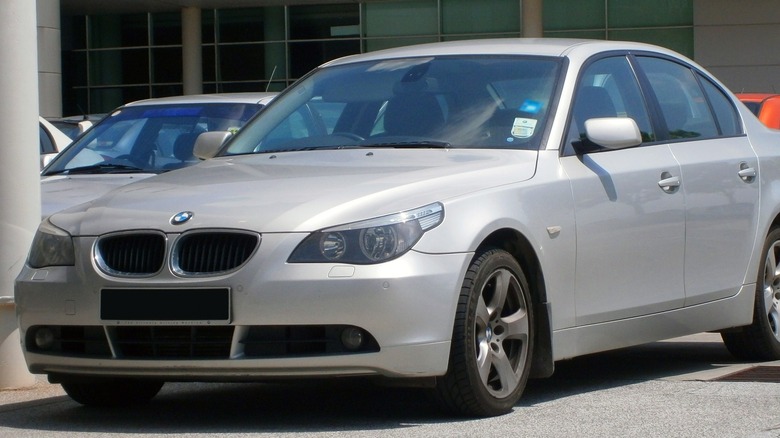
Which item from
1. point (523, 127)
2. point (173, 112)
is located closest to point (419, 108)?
point (523, 127)

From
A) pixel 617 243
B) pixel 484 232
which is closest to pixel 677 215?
pixel 617 243

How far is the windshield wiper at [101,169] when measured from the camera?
31.8ft

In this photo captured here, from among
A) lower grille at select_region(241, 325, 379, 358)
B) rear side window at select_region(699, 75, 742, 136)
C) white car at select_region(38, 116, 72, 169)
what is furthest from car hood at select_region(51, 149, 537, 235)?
white car at select_region(38, 116, 72, 169)

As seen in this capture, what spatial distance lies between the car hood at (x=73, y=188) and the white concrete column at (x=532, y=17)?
87.1 feet

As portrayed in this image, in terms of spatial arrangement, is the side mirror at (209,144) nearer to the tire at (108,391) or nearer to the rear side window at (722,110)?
the tire at (108,391)

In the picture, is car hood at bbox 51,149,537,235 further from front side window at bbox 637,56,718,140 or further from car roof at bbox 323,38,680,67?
front side window at bbox 637,56,718,140

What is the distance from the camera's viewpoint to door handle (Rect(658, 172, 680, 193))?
276 inches

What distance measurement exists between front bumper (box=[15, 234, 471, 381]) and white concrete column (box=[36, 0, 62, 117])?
30137 millimetres

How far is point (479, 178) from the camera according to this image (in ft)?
19.8

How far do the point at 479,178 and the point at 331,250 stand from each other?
82cm

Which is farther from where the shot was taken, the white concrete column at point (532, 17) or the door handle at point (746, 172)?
the white concrete column at point (532, 17)

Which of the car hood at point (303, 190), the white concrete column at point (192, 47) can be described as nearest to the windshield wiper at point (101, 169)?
the car hood at point (303, 190)

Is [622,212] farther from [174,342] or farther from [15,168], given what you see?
[15,168]

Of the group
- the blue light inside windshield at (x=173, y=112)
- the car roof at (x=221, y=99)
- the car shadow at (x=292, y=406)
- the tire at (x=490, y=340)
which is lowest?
the car shadow at (x=292, y=406)
